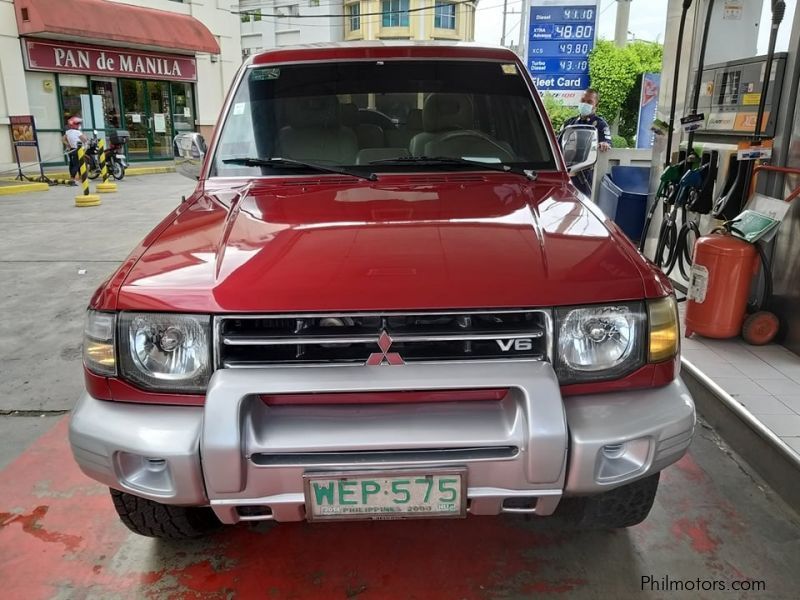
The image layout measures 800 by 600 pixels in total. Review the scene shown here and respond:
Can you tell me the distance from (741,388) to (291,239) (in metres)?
2.78

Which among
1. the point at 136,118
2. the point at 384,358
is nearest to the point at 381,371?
the point at 384,358

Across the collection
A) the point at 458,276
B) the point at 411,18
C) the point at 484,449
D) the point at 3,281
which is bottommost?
the point at 3,281

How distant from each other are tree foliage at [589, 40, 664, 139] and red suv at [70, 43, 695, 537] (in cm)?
1623

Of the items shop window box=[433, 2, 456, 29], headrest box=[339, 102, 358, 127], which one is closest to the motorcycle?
headrest box=[339, 102, 358, 127]

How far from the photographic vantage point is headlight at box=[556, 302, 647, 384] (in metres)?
1.86

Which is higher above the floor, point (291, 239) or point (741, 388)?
point (291, 239)

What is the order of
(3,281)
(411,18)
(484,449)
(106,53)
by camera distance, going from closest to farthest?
1. (484,449)
2. (3,281)
3. (106,53)
4. (411,18)

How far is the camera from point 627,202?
6992 millimetres

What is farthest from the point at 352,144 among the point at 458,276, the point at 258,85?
the point at 458,276

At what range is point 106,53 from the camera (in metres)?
18.4

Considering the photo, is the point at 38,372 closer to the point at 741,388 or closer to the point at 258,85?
the point at 258,85

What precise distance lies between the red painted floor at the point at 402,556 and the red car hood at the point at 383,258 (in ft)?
3.51

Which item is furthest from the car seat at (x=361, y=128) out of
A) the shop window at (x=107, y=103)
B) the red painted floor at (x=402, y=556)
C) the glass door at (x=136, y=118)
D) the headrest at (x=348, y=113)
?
the glass door at (x=136, y=118)

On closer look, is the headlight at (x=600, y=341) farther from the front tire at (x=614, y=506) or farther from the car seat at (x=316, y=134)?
the car seat at (x=316, y=134)
